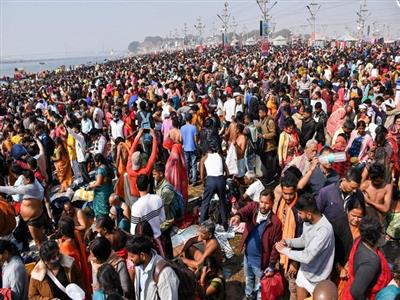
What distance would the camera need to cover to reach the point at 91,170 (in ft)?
31.1

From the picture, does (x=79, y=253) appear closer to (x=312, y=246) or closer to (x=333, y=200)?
(x=312, y=246)

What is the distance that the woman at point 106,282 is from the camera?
3297 millimetres

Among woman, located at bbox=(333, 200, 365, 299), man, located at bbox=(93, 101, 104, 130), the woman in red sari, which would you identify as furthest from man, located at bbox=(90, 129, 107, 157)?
woman, located at bbox=(333, 200, 365, 299)

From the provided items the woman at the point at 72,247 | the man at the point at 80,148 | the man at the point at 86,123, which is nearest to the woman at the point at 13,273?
the woman at the point at 72,247

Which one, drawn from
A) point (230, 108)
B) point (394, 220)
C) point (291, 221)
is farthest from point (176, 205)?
point (230, 108)

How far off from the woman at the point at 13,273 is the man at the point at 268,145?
5109 millimetres

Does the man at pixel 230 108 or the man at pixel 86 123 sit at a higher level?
the man at pixel 230 108

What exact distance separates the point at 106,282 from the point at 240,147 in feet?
13.5

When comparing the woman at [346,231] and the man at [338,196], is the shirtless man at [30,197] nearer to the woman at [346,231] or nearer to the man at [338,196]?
the man at [338,196]

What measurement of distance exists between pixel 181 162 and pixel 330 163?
9.04ft

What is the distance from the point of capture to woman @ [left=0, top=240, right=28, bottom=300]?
365 centimetres

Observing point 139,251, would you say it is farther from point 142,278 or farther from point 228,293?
point 228,293

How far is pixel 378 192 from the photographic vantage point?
4.47 meters

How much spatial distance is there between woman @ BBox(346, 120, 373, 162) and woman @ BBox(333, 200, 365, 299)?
2645 millimetres
